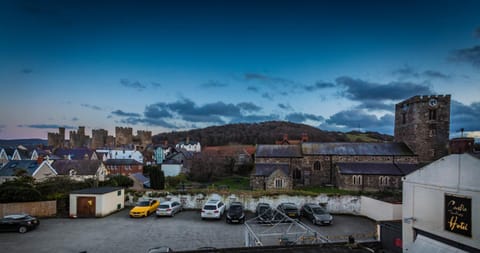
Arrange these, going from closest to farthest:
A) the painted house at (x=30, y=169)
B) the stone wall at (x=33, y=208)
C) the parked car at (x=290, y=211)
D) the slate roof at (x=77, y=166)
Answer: the stone wall at (x=33, y=208), the parked car at (x=290, y=211), the painted house at (x=30, y=169), the slate roof at (x=77, y=166)

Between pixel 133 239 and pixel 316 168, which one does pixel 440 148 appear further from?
pixel 133 239

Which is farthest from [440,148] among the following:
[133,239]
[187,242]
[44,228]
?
[44,228]

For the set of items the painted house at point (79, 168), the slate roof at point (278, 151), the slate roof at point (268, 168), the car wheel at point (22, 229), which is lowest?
the painted house at point (79, 168)

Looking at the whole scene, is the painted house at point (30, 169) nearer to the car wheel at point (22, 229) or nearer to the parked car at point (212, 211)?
the car wheel at point (22, 229)

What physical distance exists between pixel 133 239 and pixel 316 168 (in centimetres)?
2557

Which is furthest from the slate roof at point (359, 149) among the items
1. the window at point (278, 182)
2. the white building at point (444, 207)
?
the white building at point (444, 207)

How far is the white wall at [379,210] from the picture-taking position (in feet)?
54.1

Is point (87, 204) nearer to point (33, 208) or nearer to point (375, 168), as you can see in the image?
point (33, 208)

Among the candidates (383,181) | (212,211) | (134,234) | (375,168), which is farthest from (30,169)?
(383,181)

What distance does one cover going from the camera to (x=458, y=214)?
24.8 ft

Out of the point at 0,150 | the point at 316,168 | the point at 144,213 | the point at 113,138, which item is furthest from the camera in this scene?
the point at 113,138

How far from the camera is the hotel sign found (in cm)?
732

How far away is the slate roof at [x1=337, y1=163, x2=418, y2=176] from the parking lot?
38.7ft

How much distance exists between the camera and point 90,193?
17.7m
